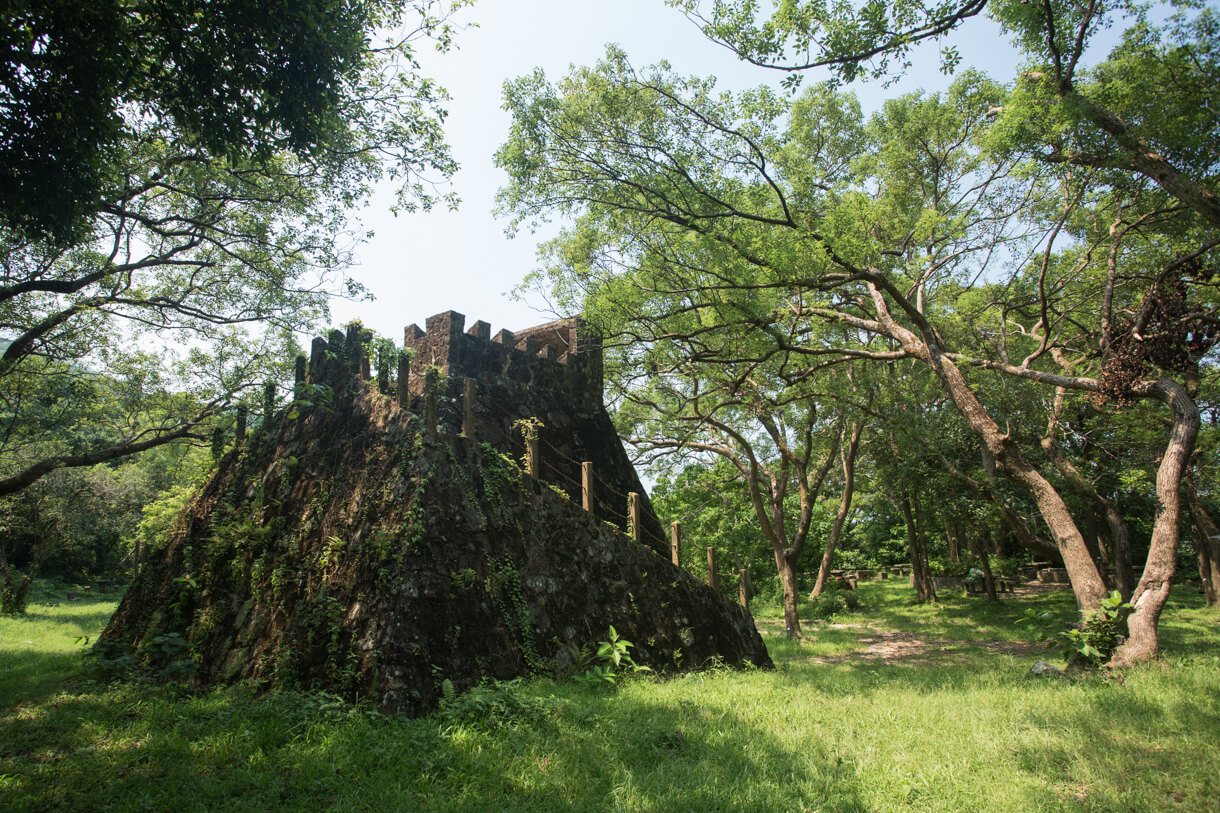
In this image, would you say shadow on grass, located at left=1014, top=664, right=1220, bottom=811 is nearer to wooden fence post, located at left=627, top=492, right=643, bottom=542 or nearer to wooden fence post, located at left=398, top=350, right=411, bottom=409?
wooden fence post, located at left=627, top=492, right=643, bottom=542

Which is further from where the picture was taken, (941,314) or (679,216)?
(941,314)

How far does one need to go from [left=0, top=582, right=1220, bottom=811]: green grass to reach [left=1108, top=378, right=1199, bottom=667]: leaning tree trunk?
455mm

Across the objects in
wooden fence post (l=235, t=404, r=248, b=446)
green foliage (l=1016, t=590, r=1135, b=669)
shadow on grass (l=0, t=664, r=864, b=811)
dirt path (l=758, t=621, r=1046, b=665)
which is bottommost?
dirt path (l=758, t=621, r=1046, b=665)

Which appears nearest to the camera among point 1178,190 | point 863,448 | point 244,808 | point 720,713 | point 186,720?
point 244,808

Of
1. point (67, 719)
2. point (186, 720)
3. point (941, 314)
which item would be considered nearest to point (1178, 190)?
point (941, 314)

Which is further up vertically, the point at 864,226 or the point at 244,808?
the point at 864,226

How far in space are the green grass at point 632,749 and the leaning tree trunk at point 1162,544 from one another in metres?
0.46

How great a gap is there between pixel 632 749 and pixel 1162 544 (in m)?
7.56

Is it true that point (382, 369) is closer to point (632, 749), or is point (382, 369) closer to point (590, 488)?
point (590, 488)

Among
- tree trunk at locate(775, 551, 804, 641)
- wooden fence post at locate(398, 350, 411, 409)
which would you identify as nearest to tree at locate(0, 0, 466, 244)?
wooden fence post at locate(398, 350, 411, 409)

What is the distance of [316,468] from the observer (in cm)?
783

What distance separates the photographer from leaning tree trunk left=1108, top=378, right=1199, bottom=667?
7.54 m

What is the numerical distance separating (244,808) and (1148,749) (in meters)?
6.37

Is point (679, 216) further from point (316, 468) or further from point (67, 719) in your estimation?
point (67, 719)
